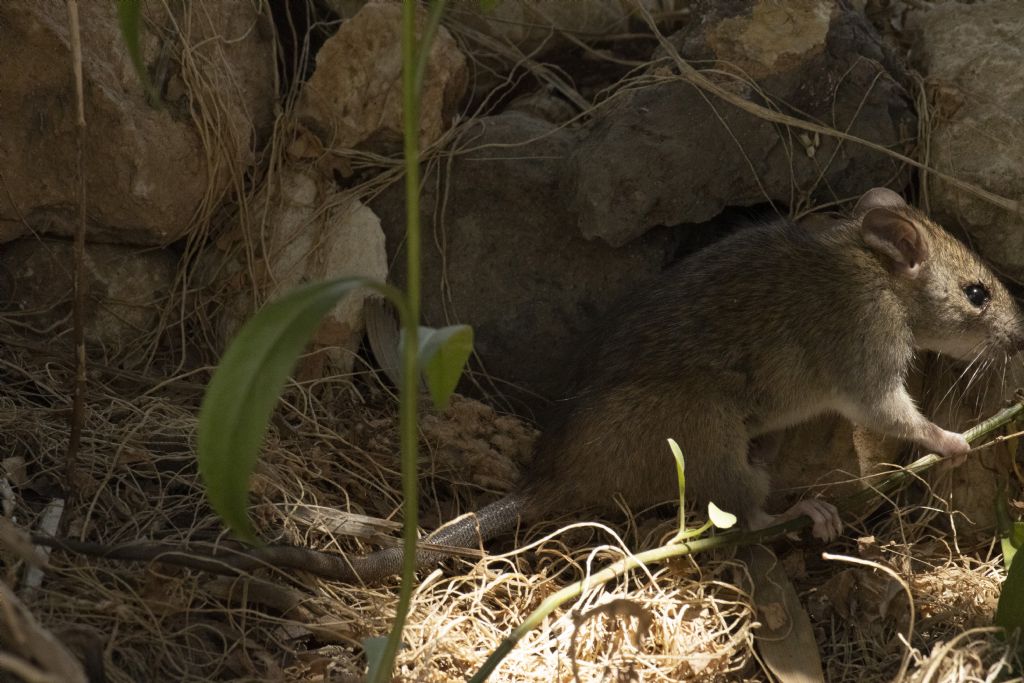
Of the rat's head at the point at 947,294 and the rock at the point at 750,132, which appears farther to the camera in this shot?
the rock at the point at 750,132

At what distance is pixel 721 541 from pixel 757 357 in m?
0.69

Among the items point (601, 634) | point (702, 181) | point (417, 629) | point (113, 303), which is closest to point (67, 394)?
point (113, 303)

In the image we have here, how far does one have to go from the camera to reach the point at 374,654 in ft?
7.08

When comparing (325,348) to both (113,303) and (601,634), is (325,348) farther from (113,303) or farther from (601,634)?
(601,634)

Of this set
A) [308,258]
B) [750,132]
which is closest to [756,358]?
[750,132]

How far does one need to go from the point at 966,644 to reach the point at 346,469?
1969 millimetres

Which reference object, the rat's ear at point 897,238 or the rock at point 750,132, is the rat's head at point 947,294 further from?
the rock at point 750,132

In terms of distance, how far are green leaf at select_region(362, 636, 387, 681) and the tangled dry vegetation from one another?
465mm

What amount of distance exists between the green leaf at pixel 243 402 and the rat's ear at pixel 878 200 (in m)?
2.48

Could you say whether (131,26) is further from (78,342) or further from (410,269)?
(78,342)

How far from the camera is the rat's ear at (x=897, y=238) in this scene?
3.47 metres

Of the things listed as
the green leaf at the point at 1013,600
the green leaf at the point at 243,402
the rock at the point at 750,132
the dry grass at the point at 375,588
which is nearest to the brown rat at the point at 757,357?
the dry grass at the point at 375,588

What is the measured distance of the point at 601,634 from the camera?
292cm

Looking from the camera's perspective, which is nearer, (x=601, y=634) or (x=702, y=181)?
(x=601, y=634)
